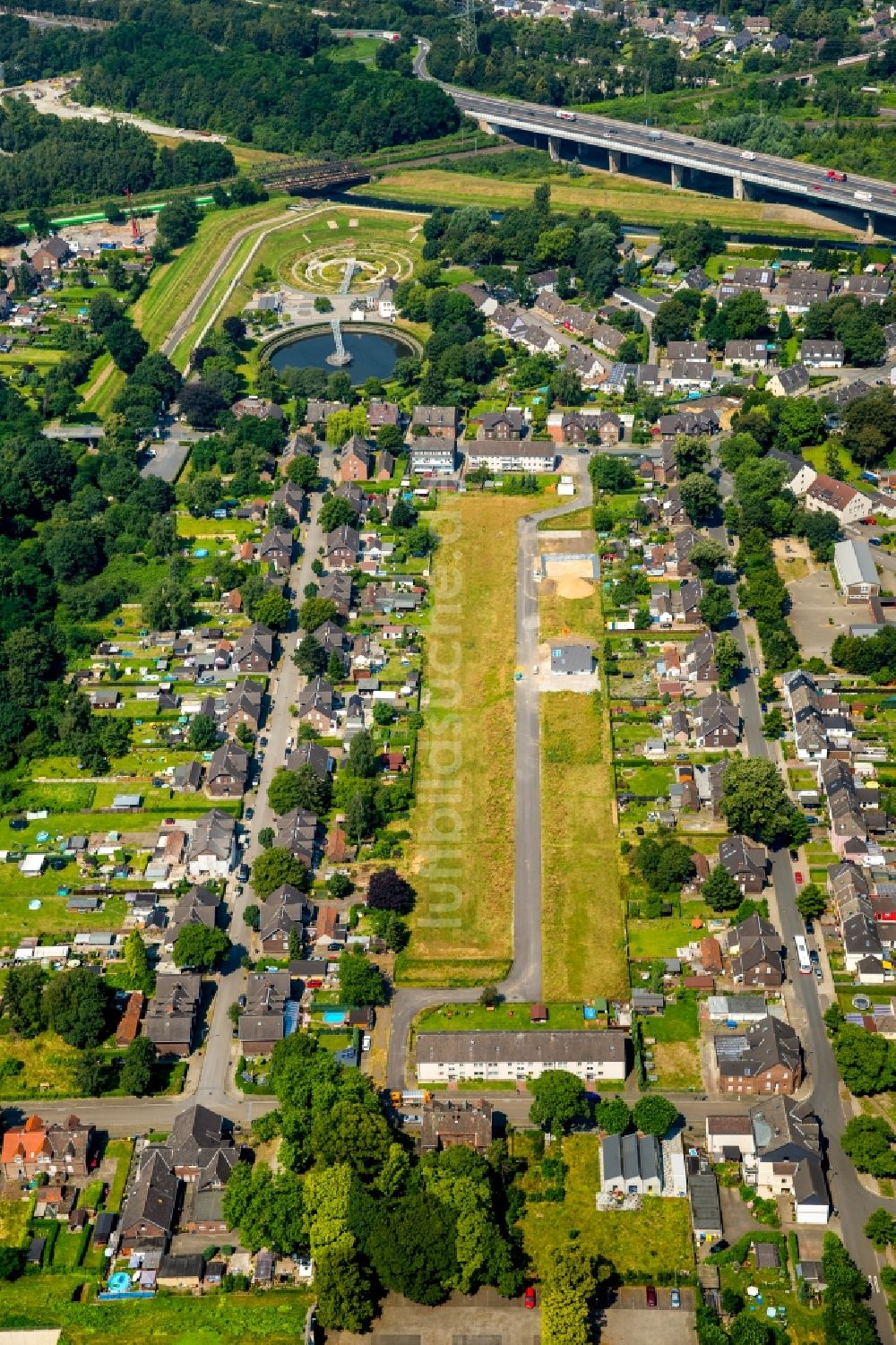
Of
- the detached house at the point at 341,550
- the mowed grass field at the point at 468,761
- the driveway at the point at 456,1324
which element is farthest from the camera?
the detached house at the point at 341,550

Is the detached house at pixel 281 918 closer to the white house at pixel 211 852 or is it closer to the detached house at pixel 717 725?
the white house at pixel 211 852

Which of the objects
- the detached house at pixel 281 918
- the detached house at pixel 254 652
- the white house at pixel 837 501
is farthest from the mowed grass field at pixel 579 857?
the white house at pixel 837 501

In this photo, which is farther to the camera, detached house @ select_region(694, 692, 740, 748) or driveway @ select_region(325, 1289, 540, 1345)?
detached house @ select_region(694, 692, 740, 748)

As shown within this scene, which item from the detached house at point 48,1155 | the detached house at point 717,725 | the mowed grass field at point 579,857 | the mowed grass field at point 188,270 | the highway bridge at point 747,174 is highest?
the highway bridge at point 747,174

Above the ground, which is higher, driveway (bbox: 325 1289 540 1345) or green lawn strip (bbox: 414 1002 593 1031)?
green lawn strip (bbox: 414 1002 593 1031)

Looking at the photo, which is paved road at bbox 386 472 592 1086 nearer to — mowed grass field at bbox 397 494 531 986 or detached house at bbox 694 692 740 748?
mowed grass field at bbox 397 494 531 986

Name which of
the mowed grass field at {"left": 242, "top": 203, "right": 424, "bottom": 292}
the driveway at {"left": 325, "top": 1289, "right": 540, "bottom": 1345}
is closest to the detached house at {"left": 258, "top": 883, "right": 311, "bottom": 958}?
the driveway at {"left": 325, "top": 1289, "right": 540, "bottom": 1345}

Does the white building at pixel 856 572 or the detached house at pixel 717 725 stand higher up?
the white building at pixel 856 572
